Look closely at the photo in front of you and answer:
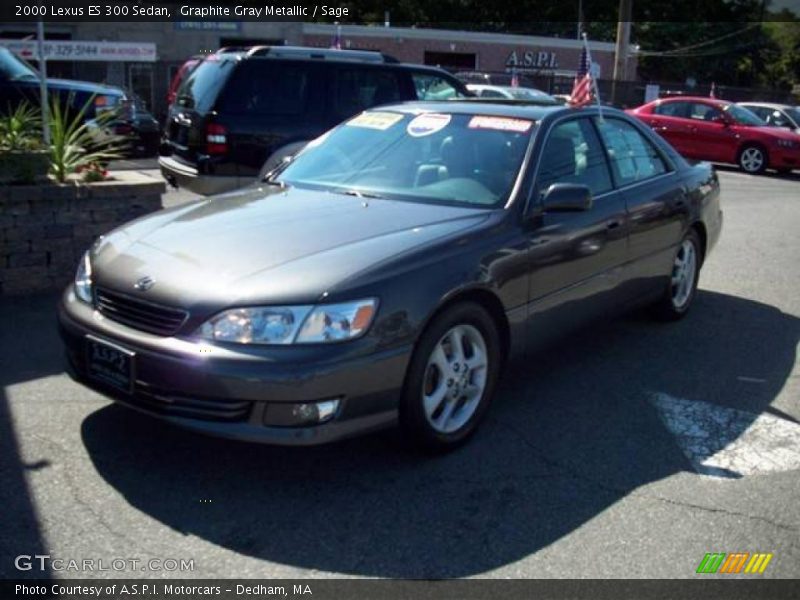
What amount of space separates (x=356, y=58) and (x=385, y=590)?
7785mm

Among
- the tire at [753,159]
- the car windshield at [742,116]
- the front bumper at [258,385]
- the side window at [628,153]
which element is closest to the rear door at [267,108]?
the side window at [628,153]

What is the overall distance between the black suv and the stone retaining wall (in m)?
1.93

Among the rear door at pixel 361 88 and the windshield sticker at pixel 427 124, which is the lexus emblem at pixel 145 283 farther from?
the rear door at pixel 361 88

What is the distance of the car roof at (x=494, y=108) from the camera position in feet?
16.7

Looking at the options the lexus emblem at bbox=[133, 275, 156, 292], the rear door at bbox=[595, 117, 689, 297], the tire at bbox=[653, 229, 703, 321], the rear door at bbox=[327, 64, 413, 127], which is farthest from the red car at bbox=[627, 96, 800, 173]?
the lexus emblem at bbox=[133, 275, 156, 292]

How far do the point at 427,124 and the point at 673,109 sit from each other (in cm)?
1548

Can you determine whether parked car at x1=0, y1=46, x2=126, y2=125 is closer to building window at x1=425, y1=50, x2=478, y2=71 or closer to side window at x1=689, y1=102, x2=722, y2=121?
side window at x1=689, y1=102, x2=722, y2=121

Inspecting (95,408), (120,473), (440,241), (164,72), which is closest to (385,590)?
(120,473)

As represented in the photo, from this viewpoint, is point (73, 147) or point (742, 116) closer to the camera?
point (73, 147)

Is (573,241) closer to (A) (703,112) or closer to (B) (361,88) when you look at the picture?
(B) (361,88)

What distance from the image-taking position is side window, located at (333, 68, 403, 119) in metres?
9.52

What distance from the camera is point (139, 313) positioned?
3.71m

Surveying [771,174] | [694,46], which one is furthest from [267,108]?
[694,46]

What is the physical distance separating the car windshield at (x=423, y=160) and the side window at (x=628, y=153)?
2.81ft
